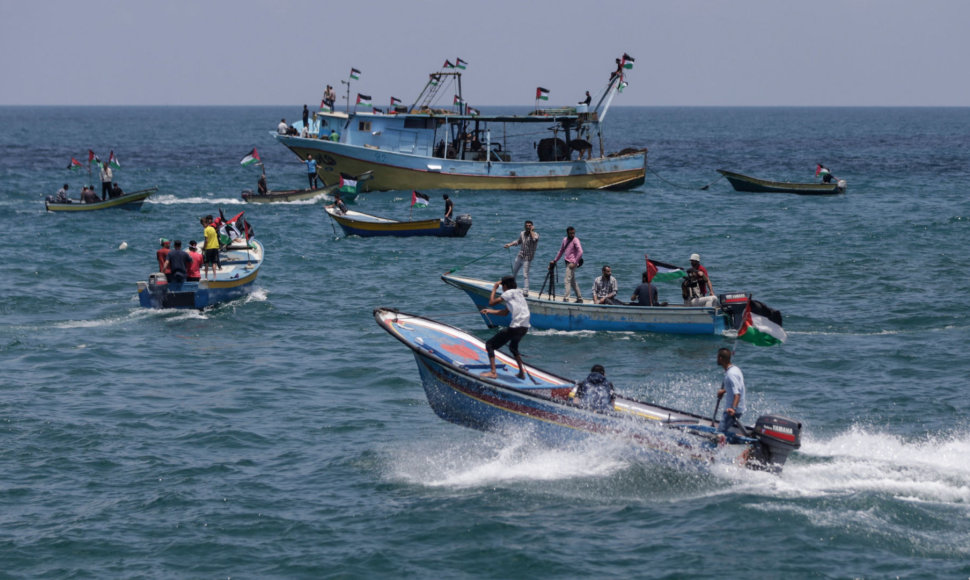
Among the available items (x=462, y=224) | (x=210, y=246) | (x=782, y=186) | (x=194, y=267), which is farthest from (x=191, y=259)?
(x=782, y=186)

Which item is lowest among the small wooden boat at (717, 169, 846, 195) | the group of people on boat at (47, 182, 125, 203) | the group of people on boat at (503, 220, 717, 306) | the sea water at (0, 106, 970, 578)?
the sea water at (0, 106, 970, 578)

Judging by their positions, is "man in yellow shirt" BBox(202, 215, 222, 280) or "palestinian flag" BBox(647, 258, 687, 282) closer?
"palestinian flag" BBox(647, 258, 687, 282)

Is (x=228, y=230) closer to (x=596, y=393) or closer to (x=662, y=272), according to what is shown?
(x=662, y=272)

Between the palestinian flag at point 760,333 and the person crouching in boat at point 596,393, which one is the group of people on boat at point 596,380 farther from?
the palestinian flag at point 760,333

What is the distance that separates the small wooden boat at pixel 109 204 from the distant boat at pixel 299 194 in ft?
16.1

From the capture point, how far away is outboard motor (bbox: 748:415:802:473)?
1484 centimetres

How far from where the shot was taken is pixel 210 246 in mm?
27859

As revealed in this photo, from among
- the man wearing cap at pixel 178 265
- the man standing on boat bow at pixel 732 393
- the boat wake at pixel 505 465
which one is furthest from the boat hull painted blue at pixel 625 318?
the man standing on boat bow at pixel 732 393

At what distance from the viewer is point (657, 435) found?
15.4 metres

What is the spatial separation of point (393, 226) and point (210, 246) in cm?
1339

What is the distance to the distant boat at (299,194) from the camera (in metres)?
50.8

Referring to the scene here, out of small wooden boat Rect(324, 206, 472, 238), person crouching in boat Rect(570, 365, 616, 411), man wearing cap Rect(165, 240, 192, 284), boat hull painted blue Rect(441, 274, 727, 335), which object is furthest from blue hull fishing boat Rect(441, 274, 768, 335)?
small wooden boat Rect(324, 206, 472, 238)

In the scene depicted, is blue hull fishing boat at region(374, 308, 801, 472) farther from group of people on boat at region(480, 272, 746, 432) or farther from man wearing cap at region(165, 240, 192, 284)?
man wearing cap at region(165, 240, 192, 284)

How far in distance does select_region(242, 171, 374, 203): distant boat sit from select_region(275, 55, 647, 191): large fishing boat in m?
0.63
